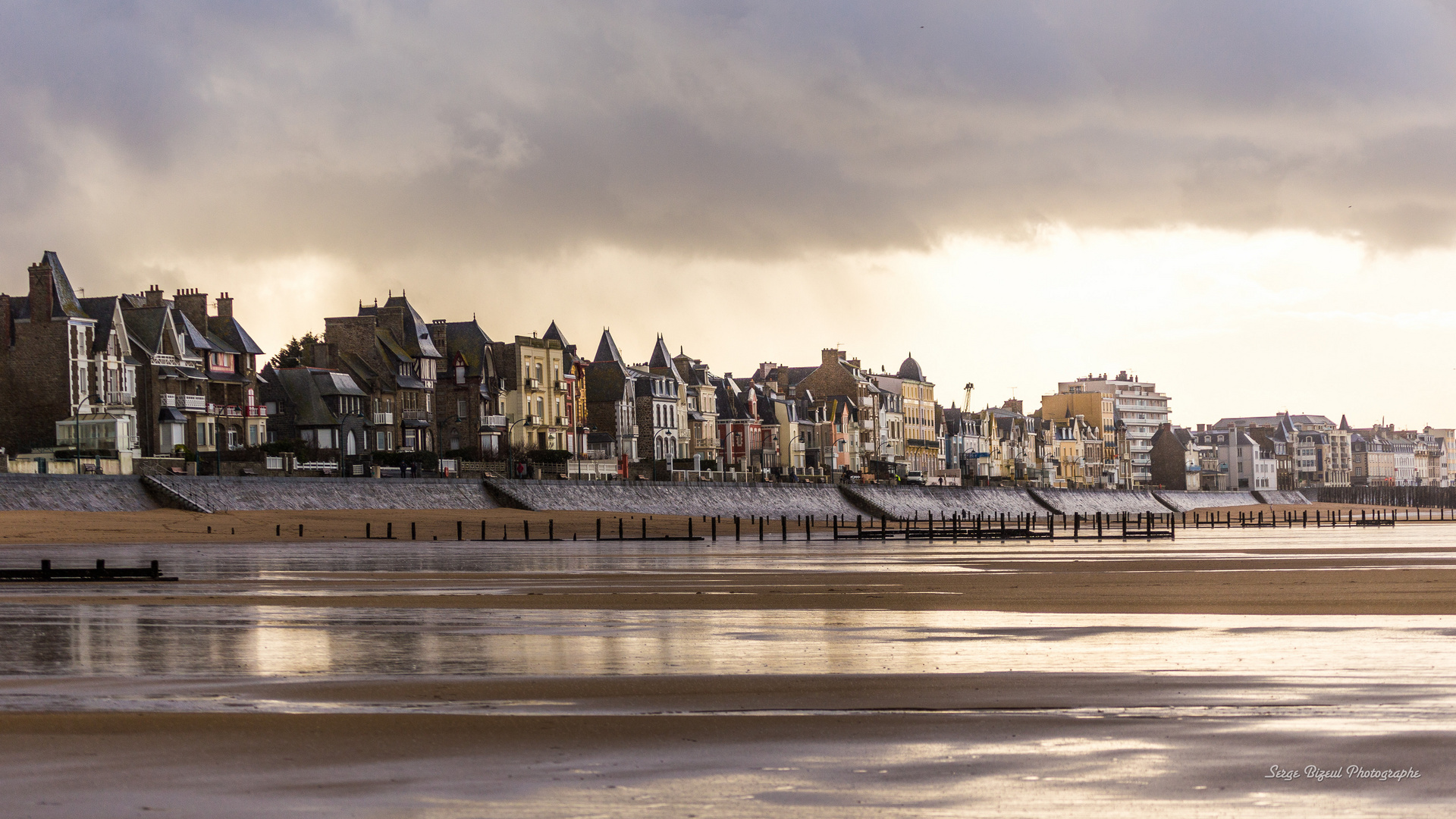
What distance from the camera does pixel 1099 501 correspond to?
151 meters

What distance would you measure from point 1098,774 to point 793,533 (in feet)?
209

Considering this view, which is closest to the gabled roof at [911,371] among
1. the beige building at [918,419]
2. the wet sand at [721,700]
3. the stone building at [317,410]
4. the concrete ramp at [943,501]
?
the beige building at [918,419]

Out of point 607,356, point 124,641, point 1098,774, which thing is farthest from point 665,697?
point 607,356

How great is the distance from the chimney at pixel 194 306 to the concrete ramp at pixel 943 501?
46484 millimetres

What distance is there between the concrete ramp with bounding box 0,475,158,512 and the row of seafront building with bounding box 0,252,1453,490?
384 cm

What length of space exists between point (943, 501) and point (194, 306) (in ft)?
196

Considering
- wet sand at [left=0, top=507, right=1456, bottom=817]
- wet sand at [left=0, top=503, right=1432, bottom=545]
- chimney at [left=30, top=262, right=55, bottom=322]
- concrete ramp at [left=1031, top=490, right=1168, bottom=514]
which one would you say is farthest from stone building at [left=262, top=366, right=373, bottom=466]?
wet sand at [left=0, top=507, right=1456, bottom=817]

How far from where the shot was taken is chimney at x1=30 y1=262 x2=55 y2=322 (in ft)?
257

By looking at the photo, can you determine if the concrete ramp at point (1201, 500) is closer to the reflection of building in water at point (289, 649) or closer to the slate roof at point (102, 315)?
the slate roof at point (102, 315)

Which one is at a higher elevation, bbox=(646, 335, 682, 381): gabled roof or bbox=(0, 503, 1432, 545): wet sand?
bbox=(646, 335, 682, 381): gabled roof

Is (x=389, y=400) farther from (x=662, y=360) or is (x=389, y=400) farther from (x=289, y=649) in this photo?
(x=289, y=649)

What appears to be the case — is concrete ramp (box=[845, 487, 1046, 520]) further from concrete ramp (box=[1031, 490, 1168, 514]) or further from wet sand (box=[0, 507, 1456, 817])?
wet sand (box=[0, 507, 1456, 817])

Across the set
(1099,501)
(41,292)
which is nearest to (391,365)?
(41,292)

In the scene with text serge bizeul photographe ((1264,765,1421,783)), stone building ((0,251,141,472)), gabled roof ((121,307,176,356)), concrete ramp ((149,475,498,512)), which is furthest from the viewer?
gabled roof ((121,307,176,356))
